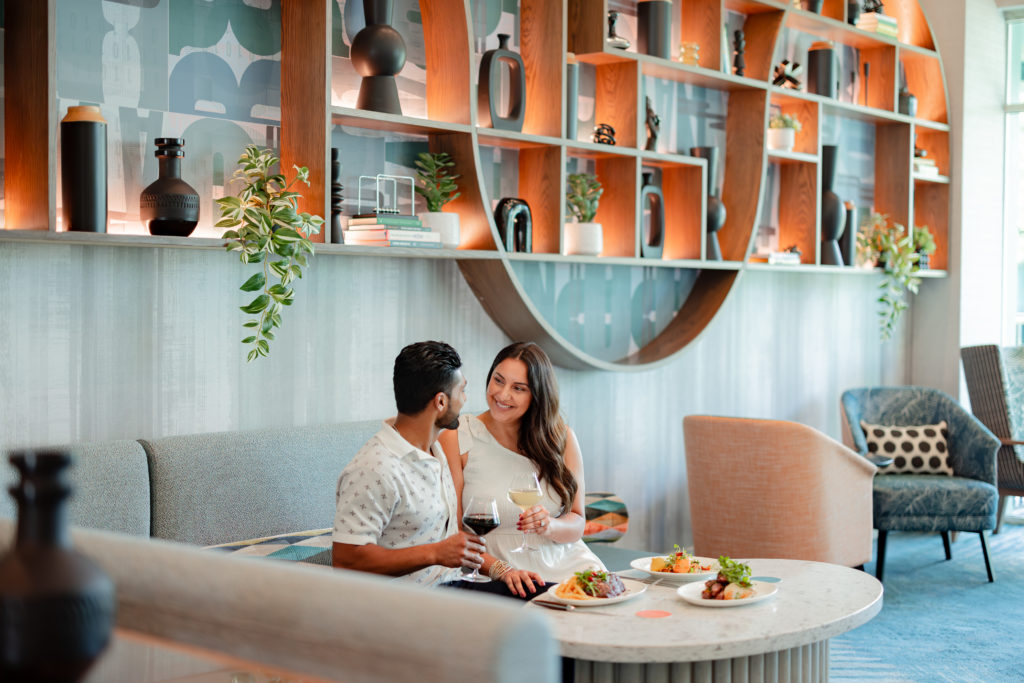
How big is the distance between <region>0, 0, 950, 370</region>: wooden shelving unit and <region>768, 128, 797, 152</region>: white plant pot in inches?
3.9

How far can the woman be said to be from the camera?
9.25 feet

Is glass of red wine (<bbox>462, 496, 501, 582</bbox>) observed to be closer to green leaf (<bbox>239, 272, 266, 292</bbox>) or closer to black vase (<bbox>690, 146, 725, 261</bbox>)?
green leaf (<bbox>239, 272, 266, 292</bbox>)

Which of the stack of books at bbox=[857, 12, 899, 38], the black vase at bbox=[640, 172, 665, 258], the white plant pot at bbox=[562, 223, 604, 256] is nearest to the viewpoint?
the white plant pot at bbox=[562, 223, 604, 256]

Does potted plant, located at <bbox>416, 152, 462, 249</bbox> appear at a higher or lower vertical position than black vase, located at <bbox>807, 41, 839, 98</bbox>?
lower

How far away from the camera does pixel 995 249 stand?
6.33 metres

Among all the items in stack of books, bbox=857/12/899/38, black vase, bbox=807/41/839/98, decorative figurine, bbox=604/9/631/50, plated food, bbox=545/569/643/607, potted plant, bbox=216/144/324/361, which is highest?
stack of books, bbox=857/12/899/38

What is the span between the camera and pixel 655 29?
14.3 ft

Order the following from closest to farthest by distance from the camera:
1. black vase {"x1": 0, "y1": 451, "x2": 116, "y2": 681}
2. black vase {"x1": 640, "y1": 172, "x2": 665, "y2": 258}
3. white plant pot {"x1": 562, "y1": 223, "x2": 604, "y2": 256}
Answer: black vase {"x1": 0, "y1": 451, "x2": 116, "y2": 681} → white plant pot {"x1": 562, "y1": 223, "x2": 604, "y2": 256} → black vase {"x1": 640, "y1": 172, "x2": 665, "y2": 258}

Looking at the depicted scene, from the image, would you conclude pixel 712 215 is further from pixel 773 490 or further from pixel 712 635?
pixel 712 635

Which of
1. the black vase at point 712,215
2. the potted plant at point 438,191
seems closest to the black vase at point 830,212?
the black vase at point 712,215

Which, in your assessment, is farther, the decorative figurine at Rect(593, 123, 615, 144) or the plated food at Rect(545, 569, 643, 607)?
the decorative figurine at Rect(593, 123, 615, 144)

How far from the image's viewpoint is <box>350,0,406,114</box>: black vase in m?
3.29

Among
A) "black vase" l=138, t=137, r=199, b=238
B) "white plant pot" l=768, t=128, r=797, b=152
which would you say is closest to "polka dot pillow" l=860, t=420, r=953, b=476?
"white plant pot" l=768, t=128, r=797, b=152

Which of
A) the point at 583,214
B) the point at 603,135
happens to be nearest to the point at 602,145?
the point at 603,135
